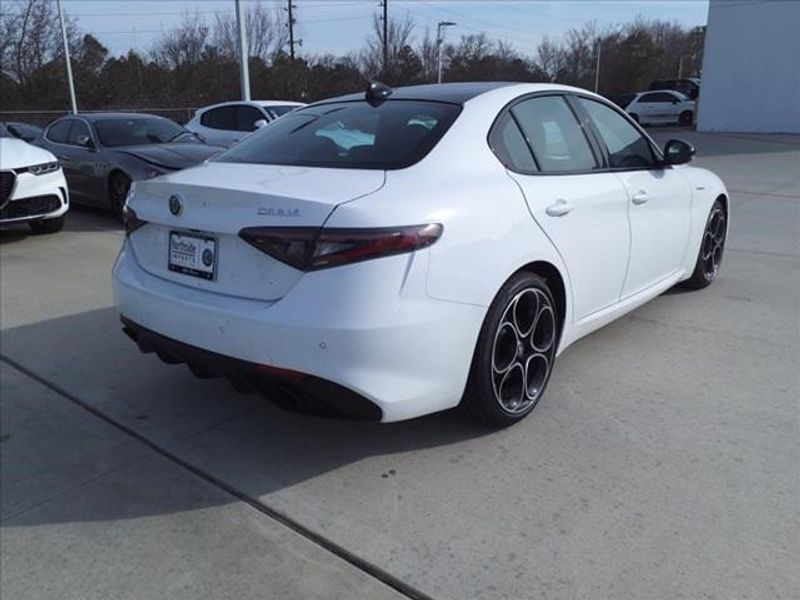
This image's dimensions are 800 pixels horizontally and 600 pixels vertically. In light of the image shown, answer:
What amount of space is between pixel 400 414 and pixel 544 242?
1052 mm

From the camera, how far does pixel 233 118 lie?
12.3 m

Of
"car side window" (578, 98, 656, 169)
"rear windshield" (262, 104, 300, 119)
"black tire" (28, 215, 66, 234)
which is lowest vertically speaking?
"black tire" (28, 215, 66, 234)

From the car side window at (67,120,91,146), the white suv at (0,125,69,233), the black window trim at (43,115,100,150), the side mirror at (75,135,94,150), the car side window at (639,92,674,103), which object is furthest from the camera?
the car side window at (639,92,674,103)

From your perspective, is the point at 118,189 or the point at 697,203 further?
the point at 118,189

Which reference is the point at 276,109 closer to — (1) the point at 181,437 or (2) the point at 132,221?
(2) the point at 132,221

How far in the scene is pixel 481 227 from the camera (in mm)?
2912

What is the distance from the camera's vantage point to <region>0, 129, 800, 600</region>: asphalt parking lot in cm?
239

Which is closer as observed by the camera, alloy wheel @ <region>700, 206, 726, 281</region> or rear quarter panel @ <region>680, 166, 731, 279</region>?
rear quarter panel @ <region>680, 166, 731, 279</region>

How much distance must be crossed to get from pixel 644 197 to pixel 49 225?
694 centimetres

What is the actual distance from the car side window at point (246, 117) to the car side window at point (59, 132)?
2.74m

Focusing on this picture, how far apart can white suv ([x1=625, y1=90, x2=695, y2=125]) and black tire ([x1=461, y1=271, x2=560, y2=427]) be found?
90.6 ft

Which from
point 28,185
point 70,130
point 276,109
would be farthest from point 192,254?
point 276,109

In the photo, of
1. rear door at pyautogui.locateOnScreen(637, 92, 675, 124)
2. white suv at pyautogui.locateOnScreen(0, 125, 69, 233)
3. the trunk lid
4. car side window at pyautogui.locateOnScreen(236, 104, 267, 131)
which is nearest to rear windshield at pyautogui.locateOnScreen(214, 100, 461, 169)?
the trunk lid

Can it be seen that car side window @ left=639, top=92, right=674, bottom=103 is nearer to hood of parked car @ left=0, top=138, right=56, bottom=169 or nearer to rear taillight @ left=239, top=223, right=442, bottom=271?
hood of parked car @ left=0, top=138, right=56, bottom=169
